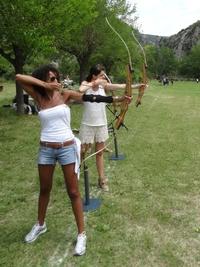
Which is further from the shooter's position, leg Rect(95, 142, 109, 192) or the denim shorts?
leg Rect(95, 142, 109, 192)

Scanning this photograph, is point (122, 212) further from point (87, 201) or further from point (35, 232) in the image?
point (35, 232)

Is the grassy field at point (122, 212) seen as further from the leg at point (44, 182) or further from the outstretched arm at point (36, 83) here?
the outstretched arm at point (36, 83)

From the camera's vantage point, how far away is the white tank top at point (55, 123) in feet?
17.0

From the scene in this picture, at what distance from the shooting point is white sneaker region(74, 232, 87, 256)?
17.6ft

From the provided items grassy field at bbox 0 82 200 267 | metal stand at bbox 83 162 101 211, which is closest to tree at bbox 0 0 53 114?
grassy field at bbox 0 82 200 267

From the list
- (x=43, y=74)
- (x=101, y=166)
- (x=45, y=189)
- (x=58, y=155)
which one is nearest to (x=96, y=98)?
(x=43, y=74)

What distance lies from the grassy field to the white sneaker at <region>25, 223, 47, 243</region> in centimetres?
8

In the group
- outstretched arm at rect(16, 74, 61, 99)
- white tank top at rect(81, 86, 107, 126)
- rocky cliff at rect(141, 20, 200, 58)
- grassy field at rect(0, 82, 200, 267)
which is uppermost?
rocky cliff at rect(141, 20, 200, 58)

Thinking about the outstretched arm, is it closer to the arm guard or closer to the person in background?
the arm guard

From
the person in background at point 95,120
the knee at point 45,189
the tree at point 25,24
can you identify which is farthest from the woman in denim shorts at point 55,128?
the tree at point 25,24

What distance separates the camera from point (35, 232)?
5.82 m

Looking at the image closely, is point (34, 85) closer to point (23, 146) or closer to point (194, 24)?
point (23, 146)

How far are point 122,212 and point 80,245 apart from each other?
5.10 feet

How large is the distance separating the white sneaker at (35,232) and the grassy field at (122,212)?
8 centimetres
